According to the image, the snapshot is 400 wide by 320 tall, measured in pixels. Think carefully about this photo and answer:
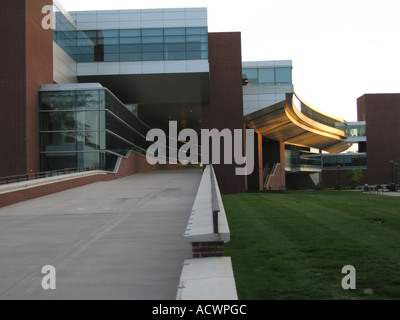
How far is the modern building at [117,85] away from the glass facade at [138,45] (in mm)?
87

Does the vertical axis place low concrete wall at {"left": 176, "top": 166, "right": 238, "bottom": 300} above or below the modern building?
below

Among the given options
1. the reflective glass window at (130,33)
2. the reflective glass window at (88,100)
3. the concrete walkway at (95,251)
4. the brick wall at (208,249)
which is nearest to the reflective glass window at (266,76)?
the reflective glass window at (130,33)

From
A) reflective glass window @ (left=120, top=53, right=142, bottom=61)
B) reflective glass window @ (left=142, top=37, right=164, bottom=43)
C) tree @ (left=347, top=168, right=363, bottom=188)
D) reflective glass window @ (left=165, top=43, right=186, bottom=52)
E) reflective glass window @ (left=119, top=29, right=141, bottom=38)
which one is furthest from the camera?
tree @ (left=347, top=168, right=363, bottom=188)

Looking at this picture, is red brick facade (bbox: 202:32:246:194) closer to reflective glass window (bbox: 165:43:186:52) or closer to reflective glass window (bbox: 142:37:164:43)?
reflective glass window (bbox: 165:43:186:52)

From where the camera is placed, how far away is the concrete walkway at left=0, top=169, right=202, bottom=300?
19.6 feet

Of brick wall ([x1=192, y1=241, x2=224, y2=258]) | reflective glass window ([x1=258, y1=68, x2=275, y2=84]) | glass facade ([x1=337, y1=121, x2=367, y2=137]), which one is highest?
reflective glass window ([x1=258, y1=68, x2=275, y2=84])

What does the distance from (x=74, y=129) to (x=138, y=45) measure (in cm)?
1046

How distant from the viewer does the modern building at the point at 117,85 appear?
93.0 feet

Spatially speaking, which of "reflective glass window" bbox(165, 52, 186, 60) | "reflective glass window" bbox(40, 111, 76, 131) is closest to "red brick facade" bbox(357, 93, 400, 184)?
"reflective glass window" bbox(165, 52, 186, 60)

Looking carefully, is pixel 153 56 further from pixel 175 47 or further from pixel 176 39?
pixel 176 39

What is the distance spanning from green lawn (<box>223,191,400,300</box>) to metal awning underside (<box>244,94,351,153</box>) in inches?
1200

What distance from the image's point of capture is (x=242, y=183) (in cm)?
3988
